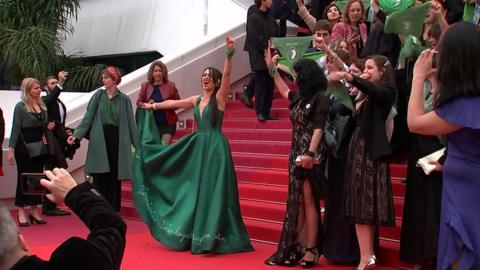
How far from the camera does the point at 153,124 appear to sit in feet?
23.2

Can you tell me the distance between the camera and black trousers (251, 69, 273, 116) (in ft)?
30.3

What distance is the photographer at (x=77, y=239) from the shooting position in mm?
2104

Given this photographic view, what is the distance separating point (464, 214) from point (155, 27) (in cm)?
1212

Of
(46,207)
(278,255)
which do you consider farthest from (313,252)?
(46,207)

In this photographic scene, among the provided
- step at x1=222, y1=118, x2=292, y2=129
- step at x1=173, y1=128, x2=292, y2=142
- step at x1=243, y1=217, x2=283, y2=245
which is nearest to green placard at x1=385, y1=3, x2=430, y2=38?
step at x1=243, y1=217, x2=283, y2=245

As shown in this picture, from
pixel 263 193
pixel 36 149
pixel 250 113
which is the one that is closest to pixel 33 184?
pixel 263 193

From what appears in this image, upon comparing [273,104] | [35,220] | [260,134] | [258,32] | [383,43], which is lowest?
[35,220]

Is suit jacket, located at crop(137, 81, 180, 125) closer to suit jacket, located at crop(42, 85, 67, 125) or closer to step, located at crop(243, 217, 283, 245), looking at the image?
suit jacket, located at crop(42, 85, 67, 125)

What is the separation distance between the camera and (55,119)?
28.4ft

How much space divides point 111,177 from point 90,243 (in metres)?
6.37

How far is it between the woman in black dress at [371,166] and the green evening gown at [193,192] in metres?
1.46

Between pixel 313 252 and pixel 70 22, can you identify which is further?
pixel 70 22

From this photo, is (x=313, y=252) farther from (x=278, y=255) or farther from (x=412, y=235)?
(x=412, y=235)

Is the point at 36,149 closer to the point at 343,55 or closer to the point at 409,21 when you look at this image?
the point at 343,55
